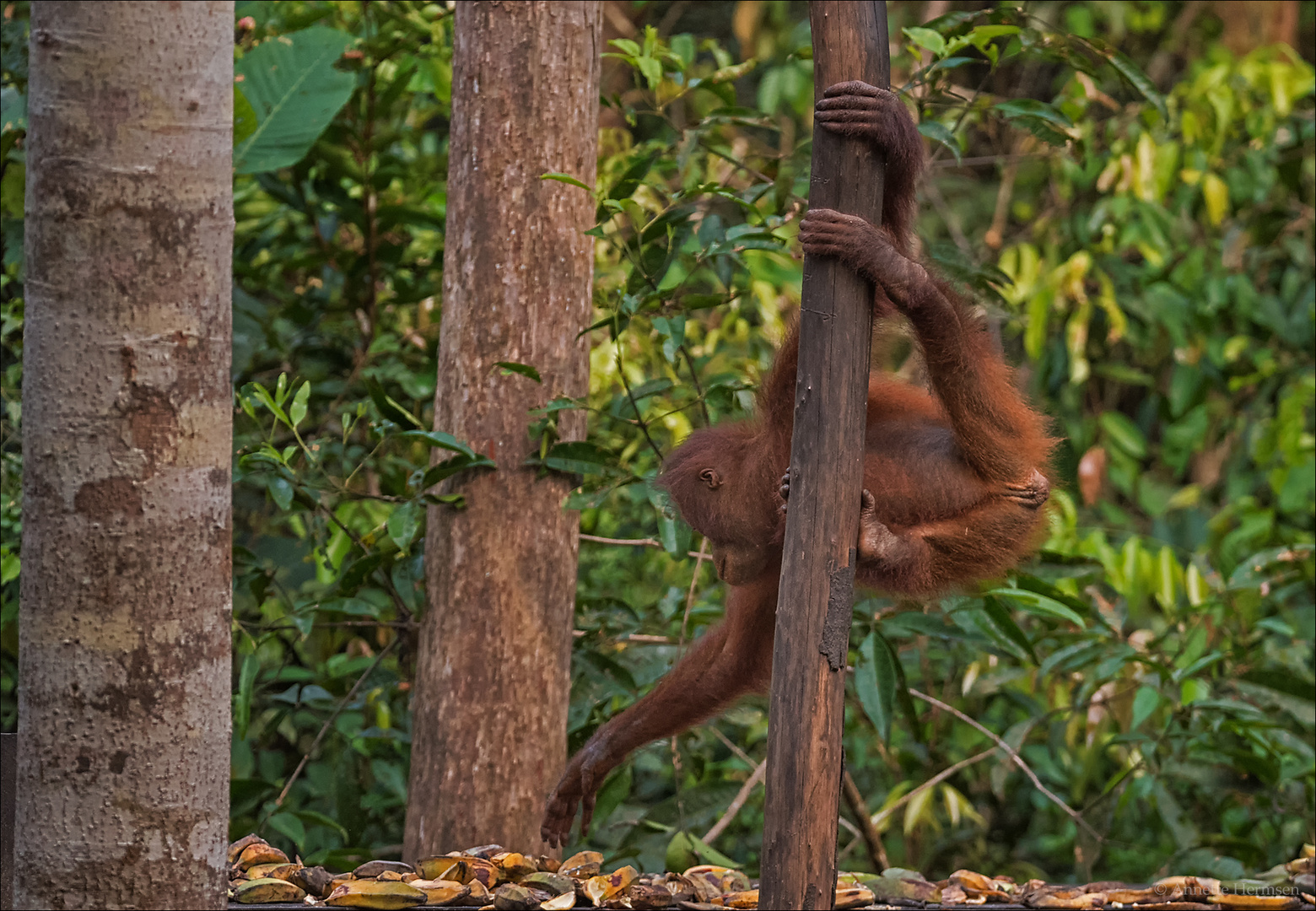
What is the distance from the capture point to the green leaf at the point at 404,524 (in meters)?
2.56

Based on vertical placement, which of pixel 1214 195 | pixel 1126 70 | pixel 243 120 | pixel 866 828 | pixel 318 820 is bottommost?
pixel 866 828

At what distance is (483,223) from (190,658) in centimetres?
142

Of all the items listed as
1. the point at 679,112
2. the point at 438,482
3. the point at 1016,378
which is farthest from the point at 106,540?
the point at 679,112

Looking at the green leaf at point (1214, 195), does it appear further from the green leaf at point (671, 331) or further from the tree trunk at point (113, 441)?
the tree trunk at point (113, 441)

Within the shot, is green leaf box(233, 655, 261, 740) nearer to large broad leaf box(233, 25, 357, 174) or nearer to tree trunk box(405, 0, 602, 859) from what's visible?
tree trunk box(405, 0, 602, 859)

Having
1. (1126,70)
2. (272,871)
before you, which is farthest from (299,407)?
(1126,70)

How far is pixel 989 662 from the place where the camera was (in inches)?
157

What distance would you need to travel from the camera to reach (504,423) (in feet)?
8.54

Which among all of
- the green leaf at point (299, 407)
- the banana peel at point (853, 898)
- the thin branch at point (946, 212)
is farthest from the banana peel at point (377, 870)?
the thin branch at point (946, 212)

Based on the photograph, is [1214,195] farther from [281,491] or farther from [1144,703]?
[281,491]

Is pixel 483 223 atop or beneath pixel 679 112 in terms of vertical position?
beneath

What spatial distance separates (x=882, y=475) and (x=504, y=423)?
0.80 m

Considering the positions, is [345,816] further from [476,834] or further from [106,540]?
[106,540]

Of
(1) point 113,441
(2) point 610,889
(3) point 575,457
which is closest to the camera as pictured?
(1) point 113,441
